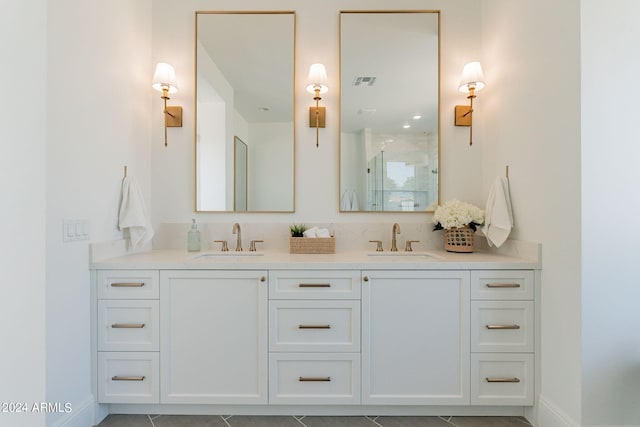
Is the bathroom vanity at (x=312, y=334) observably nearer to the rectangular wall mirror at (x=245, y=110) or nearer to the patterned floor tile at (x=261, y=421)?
the patterned floor tile at (x=261, y=421)

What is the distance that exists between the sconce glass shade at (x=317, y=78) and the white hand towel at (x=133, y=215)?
1.30 meters

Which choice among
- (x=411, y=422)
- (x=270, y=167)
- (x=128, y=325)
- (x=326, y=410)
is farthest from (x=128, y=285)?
(x=411, y=422)

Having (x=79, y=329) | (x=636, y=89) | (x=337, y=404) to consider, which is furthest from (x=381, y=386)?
(x=636, y=89)

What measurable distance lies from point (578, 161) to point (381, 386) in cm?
146

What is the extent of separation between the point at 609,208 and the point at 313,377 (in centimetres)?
162

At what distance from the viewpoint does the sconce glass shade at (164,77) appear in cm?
215

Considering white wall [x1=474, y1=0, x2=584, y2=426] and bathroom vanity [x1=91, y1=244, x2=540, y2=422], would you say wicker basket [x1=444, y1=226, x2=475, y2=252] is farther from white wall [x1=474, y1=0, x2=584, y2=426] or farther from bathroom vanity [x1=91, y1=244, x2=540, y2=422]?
bathroom vanity [x1=91, y1=244, x2=540, y2=422]

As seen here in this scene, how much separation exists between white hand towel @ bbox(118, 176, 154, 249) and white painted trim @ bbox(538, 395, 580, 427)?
242cm

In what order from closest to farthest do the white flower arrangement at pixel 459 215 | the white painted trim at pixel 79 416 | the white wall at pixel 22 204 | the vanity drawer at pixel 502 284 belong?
the white wall at pixel 22 204 < the white painted trim at pixel 79 416 < the vanity drawer at pixel 502 284 < the white flower arrangement at pixel 459 215

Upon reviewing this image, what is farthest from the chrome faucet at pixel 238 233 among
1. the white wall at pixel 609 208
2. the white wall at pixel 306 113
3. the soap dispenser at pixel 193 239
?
the white wall at pixel 609 208

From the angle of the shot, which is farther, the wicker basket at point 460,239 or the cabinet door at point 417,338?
the wicker basket at point 460,239

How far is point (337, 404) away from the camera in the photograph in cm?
175

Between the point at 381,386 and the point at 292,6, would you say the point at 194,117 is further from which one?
the point at 381,386

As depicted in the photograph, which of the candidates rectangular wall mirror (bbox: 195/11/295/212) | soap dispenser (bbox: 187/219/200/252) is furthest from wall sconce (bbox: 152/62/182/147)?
soap dispenser (bbox: 187/219/200/252)
